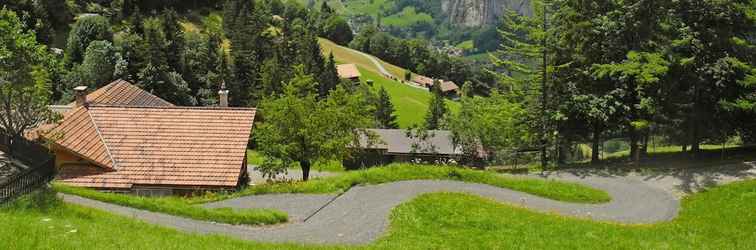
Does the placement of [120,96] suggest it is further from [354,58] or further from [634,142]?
[354,58]

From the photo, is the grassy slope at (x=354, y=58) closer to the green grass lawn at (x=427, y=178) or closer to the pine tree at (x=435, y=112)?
the pine tree at (x=435, y=112)

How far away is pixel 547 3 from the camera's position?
3319 cm

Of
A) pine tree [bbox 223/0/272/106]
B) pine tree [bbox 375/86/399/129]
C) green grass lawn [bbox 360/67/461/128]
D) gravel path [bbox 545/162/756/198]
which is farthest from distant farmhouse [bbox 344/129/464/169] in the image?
green grass lawn [bbox 360/67/461/128]

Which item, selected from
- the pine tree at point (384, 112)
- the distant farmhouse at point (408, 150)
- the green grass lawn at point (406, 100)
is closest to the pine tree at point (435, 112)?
the green grass lawn at point (406, 100)

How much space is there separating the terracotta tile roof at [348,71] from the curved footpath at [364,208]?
10282cm

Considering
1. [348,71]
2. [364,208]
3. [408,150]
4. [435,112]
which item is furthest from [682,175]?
[348,71]

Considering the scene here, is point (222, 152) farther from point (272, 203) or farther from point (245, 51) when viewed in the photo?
point (245, 51)

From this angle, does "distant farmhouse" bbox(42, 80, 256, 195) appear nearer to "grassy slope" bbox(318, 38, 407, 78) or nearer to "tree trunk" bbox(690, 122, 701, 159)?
"tree trunk" bbox(690, 122, 701, 159)

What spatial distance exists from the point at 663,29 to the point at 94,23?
224ft

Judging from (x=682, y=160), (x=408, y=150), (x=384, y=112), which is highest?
(x=384, y=112)

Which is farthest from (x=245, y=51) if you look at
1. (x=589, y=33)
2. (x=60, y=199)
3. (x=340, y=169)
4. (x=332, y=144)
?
(x=60, y=199)

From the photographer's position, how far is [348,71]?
13325cm

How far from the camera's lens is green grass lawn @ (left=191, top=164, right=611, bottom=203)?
25.2 metres

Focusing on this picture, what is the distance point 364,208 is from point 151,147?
1303cm
